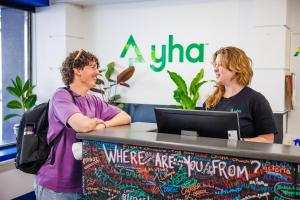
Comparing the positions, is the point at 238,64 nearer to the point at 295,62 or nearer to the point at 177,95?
the point at 177,95

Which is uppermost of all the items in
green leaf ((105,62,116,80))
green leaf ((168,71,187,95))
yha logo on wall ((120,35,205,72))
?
yha logo on wall ((120,35,205,72))

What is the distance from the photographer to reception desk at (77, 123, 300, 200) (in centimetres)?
141

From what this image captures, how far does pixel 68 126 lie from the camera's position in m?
1.97

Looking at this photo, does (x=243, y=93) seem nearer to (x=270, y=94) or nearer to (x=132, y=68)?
(x=270, y=94)

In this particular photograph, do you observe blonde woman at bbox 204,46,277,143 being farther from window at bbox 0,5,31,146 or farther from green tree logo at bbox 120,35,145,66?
window at bbox 0,5,31,146

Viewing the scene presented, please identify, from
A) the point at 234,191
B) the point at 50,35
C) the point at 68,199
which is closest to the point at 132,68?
the point at 50,35

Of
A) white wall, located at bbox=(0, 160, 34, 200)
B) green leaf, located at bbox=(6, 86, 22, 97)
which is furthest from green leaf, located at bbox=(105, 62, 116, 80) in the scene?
white wall, located at bbox=(0, 160, 34, 200)

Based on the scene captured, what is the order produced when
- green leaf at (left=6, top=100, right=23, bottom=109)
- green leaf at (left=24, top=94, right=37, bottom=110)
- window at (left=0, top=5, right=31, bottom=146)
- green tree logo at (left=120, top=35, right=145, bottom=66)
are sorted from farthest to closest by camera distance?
green tree logo at (left=120, top=35, right=145, bottom=66) < window at (left=0, top=5, right=31, bottom=146) < green leaf at (left=24, top=94, right=37, bottom=110) < green leaf at (left=6, top=100, right=23, bottom=109)

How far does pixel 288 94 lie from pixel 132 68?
1.79m

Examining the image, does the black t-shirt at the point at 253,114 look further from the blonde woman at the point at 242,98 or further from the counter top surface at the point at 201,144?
the counter top surface at the point at 201,144

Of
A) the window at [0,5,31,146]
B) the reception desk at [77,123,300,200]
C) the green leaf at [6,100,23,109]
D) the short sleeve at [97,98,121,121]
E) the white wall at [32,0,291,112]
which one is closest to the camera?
the reception desk at [77,123,300,200]

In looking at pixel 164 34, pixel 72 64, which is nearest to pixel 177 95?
pixel 164 34

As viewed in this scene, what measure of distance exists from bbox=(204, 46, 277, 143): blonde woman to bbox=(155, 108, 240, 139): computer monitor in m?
0.38

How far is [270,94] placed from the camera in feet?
11.7
